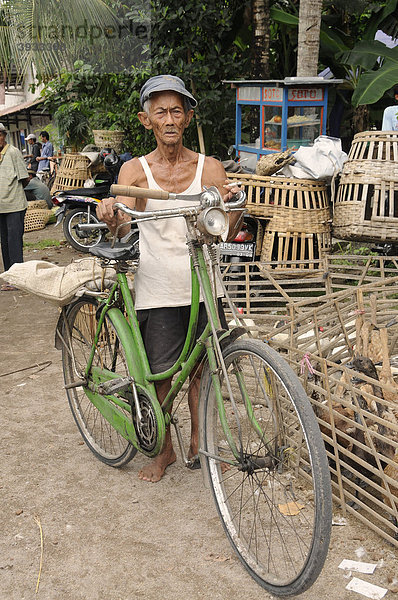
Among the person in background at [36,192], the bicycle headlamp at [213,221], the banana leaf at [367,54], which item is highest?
the banana leaf at [367,54]

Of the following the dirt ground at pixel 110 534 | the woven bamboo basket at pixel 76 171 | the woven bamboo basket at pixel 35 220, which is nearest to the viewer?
the dirt ground at pixel 110 534

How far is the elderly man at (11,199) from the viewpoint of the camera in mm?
7074

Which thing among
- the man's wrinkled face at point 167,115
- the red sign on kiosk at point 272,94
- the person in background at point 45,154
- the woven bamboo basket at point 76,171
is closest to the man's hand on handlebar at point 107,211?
the man's wrinkled face at point 167,115

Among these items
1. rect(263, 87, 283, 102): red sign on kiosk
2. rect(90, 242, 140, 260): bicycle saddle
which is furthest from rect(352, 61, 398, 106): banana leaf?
rect(90, 242, 140, 260): bicycle saddle

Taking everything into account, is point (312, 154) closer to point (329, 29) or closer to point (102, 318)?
point (102, 318)

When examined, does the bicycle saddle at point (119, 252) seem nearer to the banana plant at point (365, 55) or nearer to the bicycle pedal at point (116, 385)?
the bicycle pedal at point (116, 385)

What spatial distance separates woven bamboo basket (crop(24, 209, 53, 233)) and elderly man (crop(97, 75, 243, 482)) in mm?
8775

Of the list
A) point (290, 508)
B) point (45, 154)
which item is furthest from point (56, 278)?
point (45, 154)

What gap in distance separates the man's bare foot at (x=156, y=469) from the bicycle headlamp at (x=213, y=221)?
→ 52.9 inches

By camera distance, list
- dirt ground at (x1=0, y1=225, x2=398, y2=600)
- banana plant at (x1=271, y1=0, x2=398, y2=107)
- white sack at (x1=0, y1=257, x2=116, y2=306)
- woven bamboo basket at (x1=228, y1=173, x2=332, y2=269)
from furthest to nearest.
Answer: banana plant at (x1=271, y1=0, x2=398, y2=107), woven bamboo basket at (x1=228, y1=173, x2=332, y2=269), white sack at (x1=0, y1=257, x2=116, y2=306), dirt ground at (x1=0, y1=225, x2=398, y2=600)

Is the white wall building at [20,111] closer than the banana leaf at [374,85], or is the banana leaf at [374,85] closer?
the banana leaf at [374,85]

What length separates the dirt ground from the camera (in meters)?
2.54

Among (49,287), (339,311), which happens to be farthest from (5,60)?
(339,311)

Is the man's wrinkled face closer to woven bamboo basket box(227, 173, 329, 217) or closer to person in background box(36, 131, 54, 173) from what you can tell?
woven bamboo basket box(227, 173, 329, 217)
